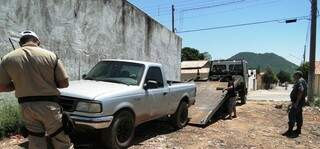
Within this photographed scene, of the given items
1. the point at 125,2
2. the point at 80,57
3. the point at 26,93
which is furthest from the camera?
the point at 125,2

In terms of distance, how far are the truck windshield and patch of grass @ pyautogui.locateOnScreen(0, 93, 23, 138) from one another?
65.6 inches

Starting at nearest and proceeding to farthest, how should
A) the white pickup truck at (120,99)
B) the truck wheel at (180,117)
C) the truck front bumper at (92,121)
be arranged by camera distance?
the truck front bumper at (92,121)
the white pickup truck at (120,99)
the truck wheel at (180,117)

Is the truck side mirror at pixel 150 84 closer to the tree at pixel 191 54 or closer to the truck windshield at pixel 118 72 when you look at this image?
the truck windshield at pixel 118 72

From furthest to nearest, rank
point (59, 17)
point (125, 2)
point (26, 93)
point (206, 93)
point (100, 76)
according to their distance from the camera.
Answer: point (206, 93)
point (125, 2)
point (59, 17)
point (100, 76)
point (26, 93)

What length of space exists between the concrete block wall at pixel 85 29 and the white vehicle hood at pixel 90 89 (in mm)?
2079

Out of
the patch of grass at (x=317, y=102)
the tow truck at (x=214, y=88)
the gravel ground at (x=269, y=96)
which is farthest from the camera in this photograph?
the gravel ground at (x=269, y=96)

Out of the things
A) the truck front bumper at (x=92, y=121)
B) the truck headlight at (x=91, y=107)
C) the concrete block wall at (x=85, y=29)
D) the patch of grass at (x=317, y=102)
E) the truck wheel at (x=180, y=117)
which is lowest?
the patch of grass at (x=317, y=102)

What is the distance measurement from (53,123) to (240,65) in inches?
663

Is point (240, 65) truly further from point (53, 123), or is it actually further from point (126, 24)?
point (53, 123)

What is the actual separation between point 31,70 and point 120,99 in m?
3.25

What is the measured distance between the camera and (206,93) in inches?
624

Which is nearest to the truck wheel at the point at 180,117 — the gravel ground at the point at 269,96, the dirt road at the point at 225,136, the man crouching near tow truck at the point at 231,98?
the dirt road at the point at 225,136

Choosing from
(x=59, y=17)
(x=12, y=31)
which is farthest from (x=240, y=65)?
(x=12, y=31)

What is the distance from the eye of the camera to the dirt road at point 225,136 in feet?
32.0
